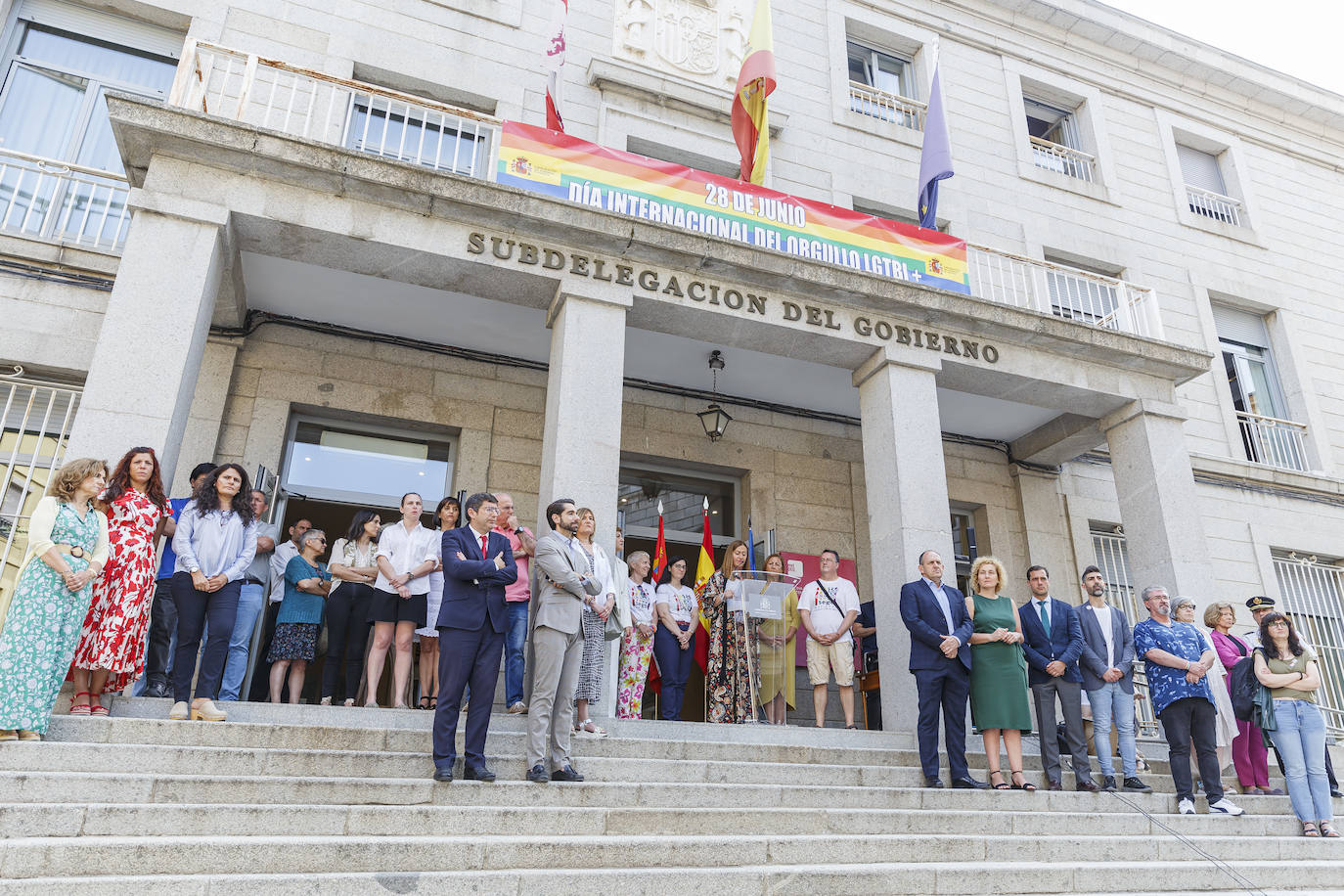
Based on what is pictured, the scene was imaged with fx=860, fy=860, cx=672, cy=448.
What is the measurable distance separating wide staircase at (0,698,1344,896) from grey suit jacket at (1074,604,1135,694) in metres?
0.85

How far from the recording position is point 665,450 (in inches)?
394

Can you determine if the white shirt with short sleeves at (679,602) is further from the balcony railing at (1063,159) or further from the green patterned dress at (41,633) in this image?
the balcony railing at (1063,159)

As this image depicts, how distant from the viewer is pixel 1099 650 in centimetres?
657

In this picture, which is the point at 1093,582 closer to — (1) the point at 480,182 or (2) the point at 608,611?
(2) the point at 608,611

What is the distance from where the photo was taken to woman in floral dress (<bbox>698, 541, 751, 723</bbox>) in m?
7.58

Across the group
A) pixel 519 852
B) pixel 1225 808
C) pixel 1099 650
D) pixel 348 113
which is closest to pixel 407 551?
pixel 519 852

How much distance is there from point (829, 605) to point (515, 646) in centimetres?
291

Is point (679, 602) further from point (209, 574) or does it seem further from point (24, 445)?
point (24, 445)

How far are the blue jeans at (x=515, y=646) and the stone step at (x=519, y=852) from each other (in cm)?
241

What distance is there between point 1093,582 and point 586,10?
9218 mm

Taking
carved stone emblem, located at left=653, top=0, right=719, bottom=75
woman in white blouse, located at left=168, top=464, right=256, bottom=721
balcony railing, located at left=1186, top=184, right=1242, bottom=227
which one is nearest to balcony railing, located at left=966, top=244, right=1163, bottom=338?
balcony railing, located at left=1186, top=184, right=1242, bottom=227

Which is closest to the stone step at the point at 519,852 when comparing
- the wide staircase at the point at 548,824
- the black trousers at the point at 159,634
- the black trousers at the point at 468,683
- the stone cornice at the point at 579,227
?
the wide staircase at the point at 548,824

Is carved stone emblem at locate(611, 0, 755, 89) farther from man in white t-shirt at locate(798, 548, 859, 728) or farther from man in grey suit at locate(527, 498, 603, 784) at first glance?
man in grey suit at locate(527, 498, 603, 784)

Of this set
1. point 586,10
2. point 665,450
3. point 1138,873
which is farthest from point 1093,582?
point 586,10
